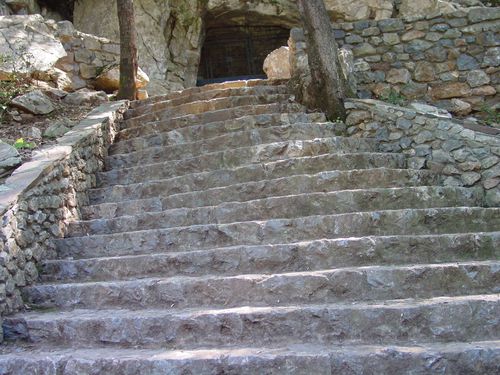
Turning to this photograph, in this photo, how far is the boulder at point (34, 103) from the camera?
6.08 meters

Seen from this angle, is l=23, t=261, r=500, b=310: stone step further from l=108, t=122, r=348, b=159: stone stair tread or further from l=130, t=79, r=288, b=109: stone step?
l=130, t=79, r=288, b=109: stone step

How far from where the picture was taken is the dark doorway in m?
12.1

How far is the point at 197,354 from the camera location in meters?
2.67

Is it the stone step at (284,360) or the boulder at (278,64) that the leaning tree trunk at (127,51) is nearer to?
the boulder at (278,64)

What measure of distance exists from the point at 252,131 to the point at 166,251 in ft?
6.02

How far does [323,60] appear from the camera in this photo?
218 inches

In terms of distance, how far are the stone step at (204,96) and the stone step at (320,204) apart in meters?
2.50

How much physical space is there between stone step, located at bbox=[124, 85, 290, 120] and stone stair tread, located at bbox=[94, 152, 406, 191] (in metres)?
1.49

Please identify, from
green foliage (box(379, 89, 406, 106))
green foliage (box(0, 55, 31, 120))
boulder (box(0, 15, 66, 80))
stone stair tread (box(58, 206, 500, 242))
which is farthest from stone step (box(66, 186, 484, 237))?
boulder (box(0, 15, 66, 80))

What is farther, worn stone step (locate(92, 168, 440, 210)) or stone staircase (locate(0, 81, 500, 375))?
worn stone step (locate(92, 168, 440, 210))

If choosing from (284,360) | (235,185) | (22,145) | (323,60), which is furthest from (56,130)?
(284,360)

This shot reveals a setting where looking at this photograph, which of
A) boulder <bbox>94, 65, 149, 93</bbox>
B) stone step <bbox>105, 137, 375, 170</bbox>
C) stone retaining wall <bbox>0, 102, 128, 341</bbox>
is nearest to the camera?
stone retaining wall <bbox>0, 102, 128, 341</bbox>

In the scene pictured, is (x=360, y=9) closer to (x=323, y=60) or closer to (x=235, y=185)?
(x=323, y=60)

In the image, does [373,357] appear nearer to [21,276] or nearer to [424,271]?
[424,271]
